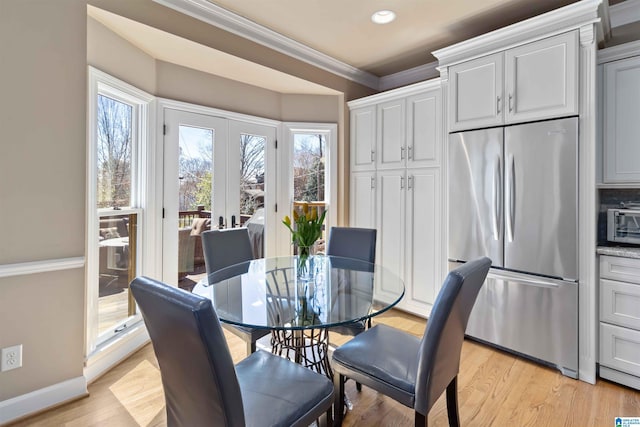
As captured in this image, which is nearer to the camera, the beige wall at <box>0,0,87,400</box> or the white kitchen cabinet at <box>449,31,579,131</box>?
the beige wall at <box>0,0,87,400</box>

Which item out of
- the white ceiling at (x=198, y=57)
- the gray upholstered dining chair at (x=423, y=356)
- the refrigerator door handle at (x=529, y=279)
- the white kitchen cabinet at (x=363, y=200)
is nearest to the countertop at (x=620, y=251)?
the refrigerator door handle at (x=529, y=279)

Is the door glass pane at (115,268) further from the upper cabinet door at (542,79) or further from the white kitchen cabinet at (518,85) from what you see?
the upper cabinet door at (542,79)

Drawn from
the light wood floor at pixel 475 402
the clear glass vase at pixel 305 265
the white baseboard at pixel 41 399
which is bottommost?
the light wood floor at pixel 475 402

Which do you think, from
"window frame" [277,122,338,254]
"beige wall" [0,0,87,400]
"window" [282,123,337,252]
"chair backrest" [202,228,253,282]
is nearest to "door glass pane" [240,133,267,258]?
"window frame" [277,122,338,254]

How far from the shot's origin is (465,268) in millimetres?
1359

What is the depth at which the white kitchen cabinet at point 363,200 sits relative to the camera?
3740 millimetres

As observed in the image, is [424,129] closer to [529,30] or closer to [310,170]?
[529,30]

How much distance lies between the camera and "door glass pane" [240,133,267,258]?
11.8 ft

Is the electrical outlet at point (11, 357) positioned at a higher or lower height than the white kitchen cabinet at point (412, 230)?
lower

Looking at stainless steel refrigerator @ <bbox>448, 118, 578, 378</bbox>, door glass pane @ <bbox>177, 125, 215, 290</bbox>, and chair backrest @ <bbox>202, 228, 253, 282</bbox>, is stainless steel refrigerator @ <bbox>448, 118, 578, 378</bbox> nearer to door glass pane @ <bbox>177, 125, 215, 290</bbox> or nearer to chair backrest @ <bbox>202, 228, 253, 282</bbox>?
chair backrest @ <bbox>202, 228, 253, 282</bbox>

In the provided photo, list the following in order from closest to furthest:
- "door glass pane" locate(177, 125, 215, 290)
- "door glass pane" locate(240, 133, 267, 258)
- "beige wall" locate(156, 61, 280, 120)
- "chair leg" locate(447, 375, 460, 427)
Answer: "chair leg" locate(447, 375, 460, 427), "beige wall" locate(156, 61, 280, 120), "door glass pane" locate(177, 125, 215, 290), "door glass pane" locate(240, 133, 267, 258)

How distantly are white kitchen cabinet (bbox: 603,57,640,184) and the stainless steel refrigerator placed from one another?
41cm

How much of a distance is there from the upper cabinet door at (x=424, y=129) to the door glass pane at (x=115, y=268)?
2.68m

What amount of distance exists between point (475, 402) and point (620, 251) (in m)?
1.37
